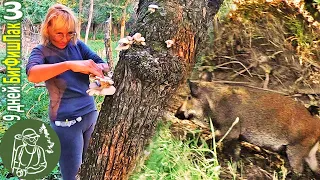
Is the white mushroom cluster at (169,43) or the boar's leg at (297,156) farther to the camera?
the boar's leg at (297,156)

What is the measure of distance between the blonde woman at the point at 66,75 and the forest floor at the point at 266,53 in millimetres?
409

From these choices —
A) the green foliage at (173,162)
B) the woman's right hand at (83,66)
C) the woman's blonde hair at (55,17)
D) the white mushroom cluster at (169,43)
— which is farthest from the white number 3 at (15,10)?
the green foliage at (173,162)

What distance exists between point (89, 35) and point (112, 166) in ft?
1.35

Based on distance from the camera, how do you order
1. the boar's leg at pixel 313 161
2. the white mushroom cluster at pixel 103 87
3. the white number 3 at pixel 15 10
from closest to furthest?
1. the white mushroom cluster at pixel 103 87
2. the white number 3 at pixel 15 10
3. the boar's leg at pixel 313 161

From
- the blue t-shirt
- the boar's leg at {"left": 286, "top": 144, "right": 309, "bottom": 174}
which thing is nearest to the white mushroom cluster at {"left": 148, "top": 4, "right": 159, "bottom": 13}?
the blue t-shirt

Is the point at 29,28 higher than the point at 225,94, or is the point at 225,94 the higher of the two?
the point at 29,28

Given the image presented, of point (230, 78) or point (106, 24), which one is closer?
point (106, 24)

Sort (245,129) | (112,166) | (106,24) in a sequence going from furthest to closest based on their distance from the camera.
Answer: (245,129) → (106,24) → (112,166)

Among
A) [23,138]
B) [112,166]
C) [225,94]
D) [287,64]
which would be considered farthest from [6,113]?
[287,64]

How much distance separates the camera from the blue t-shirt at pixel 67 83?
1.20 metres

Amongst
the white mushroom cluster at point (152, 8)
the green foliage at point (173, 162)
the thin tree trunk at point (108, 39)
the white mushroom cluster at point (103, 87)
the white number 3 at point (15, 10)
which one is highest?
the white mushroom cluster at point (152, 8)

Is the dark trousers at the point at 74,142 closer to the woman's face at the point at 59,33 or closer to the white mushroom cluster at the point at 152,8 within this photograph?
the woman's face at the point at 59,33

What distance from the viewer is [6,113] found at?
50.1 inches

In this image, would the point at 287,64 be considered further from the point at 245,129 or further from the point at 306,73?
the point at 245,129
